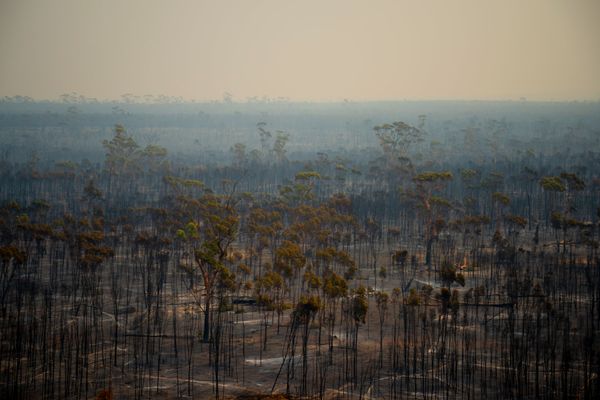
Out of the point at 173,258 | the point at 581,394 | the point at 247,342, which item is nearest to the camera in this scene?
the point at 581,394

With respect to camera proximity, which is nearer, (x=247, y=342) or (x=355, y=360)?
(x=355, y=360)

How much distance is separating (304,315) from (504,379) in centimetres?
624

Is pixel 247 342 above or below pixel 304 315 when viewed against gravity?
below

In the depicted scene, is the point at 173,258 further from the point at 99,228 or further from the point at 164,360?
the point at 164,360

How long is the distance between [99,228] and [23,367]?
55.5ft

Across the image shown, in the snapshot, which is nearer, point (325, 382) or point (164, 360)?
point (325, 382)

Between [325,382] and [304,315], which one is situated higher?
[304,315]

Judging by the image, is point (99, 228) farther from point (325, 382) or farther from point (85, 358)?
point (325, 382)

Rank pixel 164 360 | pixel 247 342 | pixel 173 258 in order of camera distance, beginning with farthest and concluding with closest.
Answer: pixel 173 258 < pixel 247 342 < pixel 164 360

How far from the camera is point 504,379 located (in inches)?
763

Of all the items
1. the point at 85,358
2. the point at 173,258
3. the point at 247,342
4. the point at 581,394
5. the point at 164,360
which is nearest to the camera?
the point at 581,394

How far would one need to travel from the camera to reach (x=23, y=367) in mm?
19922

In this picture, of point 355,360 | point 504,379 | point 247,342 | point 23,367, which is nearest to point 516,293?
point 504,379

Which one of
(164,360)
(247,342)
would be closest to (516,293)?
(247,342)
